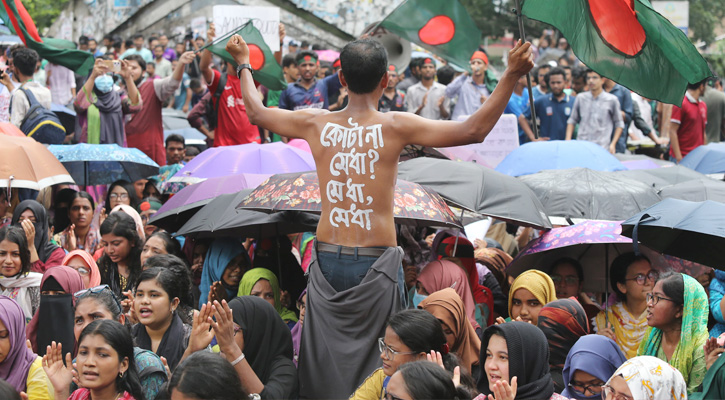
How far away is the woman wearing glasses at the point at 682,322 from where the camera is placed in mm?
5559

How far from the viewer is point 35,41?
955 centimetres

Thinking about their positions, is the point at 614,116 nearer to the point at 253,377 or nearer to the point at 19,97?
the point at 19,97

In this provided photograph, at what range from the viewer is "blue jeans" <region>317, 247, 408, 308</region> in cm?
495

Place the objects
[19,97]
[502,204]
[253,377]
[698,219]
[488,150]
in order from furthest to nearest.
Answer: [488,150] < [19,97] < [502,204] < [698,219] < [253,377]

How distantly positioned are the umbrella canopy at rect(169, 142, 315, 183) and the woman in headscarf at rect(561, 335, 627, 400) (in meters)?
3.94

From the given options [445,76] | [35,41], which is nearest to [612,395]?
[35,41]

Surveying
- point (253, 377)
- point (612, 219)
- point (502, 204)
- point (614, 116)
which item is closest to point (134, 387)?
point (253, 377)

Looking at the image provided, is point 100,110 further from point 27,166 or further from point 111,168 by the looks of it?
point 27,166

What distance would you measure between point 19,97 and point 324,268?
6381mm

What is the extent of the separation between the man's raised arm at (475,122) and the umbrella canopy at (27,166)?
14.2ft

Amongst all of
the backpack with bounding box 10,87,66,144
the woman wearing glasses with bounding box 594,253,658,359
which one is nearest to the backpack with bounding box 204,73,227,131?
the backpack with bounding box 10,87,66,144

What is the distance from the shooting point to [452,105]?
14.2 meters

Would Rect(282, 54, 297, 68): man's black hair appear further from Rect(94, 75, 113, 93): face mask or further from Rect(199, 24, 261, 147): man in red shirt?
Rect(94, 75, 113, 93): face mask

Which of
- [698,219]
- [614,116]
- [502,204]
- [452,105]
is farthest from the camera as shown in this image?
[452,105]
